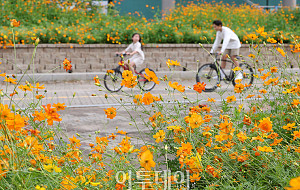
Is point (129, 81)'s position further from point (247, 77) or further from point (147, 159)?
point (247, 77)

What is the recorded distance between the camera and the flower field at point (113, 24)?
12.7 m

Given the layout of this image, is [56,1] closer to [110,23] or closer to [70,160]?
[110,23]

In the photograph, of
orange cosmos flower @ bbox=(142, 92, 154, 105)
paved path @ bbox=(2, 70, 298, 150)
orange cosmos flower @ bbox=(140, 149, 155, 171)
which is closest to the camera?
orange cosmos flower @ bbox=(140, 149, 155, 171)

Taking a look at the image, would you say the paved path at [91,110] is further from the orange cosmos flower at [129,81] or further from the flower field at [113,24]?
the flower field at [113,24]

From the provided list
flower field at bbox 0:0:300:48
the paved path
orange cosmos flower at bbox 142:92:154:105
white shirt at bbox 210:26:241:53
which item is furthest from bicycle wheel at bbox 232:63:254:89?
flower field at bbox 0:0:300:48

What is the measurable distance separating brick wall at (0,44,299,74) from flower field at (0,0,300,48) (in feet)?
0.79

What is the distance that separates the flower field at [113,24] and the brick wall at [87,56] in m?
0.24

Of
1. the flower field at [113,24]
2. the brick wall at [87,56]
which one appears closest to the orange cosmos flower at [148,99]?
the flower field at [113,24]

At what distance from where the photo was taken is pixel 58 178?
2.18m

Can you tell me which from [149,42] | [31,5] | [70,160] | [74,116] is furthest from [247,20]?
[70,160]

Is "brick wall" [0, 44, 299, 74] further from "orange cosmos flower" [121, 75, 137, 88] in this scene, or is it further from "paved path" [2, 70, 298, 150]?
"orange cosmos flower" [121, 75, 137, 88]

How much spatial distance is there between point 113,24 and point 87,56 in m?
1.74

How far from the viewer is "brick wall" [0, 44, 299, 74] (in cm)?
1220

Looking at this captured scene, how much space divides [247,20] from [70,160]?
47.6 feet
